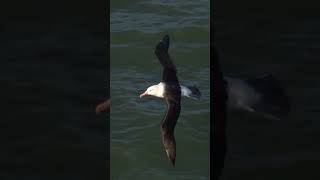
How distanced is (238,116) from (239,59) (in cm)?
257

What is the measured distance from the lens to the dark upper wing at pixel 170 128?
45.8 feet

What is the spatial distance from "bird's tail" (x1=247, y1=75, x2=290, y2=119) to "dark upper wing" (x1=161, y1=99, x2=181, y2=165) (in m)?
2.04

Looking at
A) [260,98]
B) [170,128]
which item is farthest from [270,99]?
[170,128]

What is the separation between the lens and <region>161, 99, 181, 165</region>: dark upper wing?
13945 mm

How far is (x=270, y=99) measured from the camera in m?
16.3

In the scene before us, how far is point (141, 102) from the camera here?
17.5 metres

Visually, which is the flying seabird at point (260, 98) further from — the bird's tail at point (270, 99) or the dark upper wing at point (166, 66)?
the dark upper wing at point (166, 66)

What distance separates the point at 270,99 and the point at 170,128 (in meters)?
2.76

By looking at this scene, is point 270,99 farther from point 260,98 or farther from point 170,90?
point 170,90

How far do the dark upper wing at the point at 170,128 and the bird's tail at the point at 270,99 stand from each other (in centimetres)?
204

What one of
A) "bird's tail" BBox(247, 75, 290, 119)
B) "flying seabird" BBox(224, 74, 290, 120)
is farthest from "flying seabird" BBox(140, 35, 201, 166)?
"bird's tail" BBox(247, 75, 290, 119)
